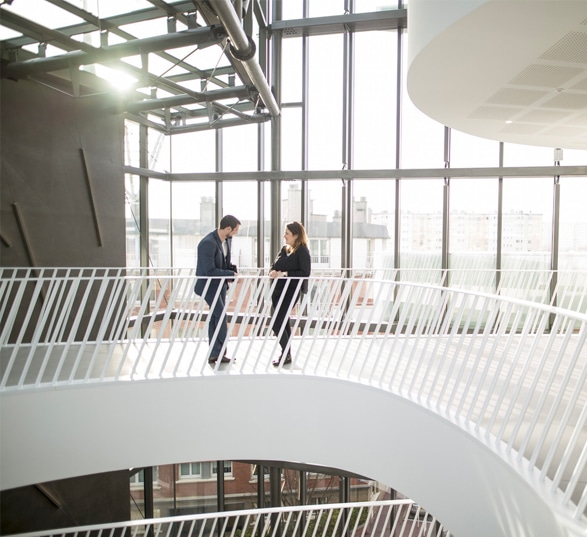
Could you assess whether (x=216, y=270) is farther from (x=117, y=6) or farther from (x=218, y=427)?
(x=117, y=6)

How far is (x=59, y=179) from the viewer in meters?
6.22

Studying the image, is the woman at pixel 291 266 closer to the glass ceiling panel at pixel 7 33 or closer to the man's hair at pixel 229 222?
the man's hair at pixel 229 222

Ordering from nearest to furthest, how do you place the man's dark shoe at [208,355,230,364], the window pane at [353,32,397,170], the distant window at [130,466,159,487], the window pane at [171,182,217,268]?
the man's dark shoe at [208,355,230,364]
the distant window at [130,466,159,487]
the window pane at [353,32,397,170]
the window pane at [171,182,217,268]

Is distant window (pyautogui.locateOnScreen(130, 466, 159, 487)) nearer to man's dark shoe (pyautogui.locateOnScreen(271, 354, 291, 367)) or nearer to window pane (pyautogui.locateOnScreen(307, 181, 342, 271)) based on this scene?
window pane (pyautogui.locateOnScreen(307, 181, 342, 271))

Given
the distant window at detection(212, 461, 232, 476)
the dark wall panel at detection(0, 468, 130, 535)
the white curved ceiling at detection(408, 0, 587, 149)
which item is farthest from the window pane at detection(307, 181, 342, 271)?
the dark wall panel at detection(0, 468, 130, 535)

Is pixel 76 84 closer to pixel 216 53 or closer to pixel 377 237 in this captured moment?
pixel 216 53

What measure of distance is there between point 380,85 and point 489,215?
3157 mm

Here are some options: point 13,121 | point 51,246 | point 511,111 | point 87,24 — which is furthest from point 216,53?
point 511,111

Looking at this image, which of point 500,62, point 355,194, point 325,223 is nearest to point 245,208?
point 325,223

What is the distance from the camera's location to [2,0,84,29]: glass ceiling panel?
4465 mm

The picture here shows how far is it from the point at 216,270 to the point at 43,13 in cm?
310

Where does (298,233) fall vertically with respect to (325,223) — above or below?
below

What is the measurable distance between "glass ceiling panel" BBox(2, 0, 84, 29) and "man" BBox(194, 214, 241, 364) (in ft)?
8.76

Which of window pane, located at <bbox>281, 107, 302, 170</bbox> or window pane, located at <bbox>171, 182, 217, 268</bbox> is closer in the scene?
window pane, located at <bbox>281, 107, 302, 170</bbox>
